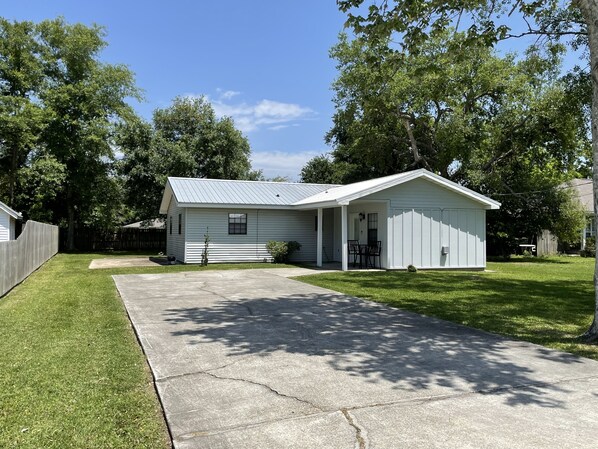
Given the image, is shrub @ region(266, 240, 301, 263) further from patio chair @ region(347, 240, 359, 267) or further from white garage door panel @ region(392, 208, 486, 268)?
white garage door panel @ region(392, 208, 486, 268)

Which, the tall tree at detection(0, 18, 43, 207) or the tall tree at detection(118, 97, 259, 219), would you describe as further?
the tall tree at detection(118, 97, 259, 219)

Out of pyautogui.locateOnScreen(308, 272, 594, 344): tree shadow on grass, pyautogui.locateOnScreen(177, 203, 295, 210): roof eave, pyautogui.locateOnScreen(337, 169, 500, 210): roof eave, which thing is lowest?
pyautogui.locateOnScreen(308, 272, 594, 344): tree shadow on grass

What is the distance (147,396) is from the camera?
159 inches

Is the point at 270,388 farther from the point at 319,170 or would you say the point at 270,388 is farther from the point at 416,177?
the point at 319,170

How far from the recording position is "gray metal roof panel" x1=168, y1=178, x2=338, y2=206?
730 inches

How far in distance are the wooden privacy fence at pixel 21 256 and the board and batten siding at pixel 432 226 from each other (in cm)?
1072

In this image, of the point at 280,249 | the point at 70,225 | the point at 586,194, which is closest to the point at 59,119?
the point at 70,225

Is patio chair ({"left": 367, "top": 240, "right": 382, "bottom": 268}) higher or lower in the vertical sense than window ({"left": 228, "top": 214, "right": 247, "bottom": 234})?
lower

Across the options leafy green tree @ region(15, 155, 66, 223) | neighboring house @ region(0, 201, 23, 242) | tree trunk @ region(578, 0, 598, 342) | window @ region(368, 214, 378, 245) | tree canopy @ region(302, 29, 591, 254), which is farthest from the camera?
leafy green tree @ region(15, 155, 66, 223)

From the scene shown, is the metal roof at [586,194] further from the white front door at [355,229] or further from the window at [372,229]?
the window at [372,229]

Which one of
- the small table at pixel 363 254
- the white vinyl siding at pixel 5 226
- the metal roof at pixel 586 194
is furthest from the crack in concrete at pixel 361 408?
the metal roof at pixel 586 194

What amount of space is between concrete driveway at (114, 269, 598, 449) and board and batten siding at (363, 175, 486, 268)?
28.9 ft

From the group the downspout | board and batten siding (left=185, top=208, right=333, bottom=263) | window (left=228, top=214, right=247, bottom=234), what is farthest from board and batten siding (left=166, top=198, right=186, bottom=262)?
the downspout

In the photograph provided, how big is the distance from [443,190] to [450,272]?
10.1ft
